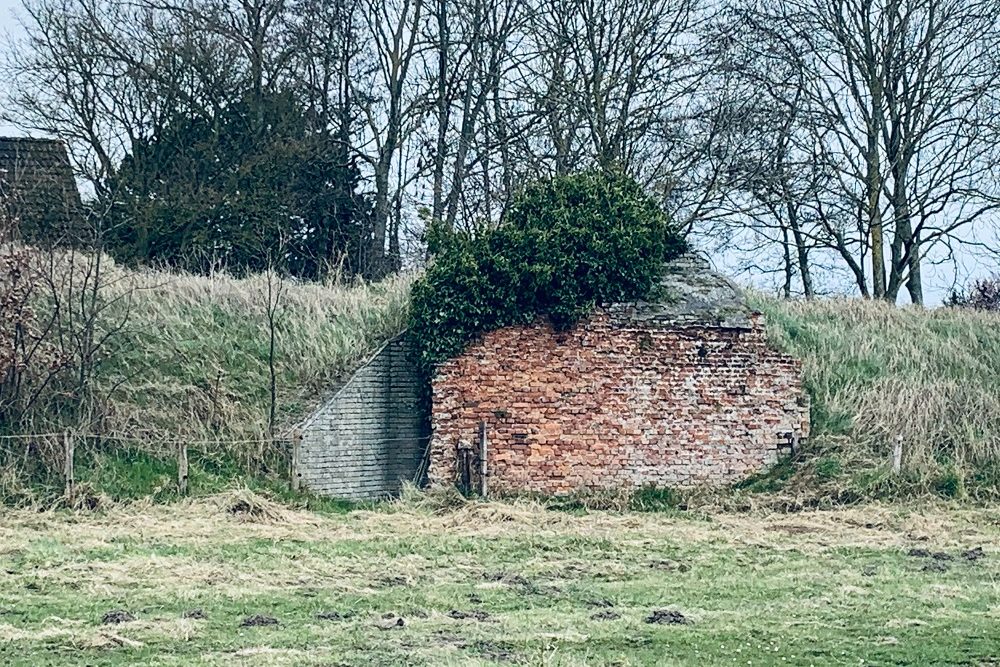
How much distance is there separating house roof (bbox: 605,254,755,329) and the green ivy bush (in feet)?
0.72

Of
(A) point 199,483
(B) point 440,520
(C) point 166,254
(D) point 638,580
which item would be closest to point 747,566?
(D) point 638,580

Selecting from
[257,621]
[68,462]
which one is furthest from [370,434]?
[257,621]

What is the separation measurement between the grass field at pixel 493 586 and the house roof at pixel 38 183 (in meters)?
10.4

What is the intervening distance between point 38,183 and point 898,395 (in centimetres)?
1692

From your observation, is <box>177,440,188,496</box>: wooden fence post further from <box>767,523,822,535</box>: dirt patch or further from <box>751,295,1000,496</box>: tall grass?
<box>751,295,1000,496</box>: tall grass

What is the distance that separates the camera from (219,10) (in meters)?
31.1

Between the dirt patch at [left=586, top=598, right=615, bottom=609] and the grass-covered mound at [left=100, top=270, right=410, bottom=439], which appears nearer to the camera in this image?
the dirt patch at [left=586, top=598, right=615, bottom=609]

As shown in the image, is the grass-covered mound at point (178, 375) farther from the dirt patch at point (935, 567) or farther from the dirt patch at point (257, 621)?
the dirt patch at point (935, 567)

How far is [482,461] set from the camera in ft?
58.2

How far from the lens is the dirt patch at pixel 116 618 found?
9.32m

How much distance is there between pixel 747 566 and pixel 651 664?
4.67 meters

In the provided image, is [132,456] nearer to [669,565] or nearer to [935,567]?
[669,565]

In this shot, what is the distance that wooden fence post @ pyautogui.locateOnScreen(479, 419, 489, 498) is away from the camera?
17625 millimetres

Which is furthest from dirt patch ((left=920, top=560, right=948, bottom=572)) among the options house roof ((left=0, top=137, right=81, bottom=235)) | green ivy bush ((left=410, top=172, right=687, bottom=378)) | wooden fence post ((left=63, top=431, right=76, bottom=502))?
house roof ((left=0, top=137, right=81, bottom=235))
